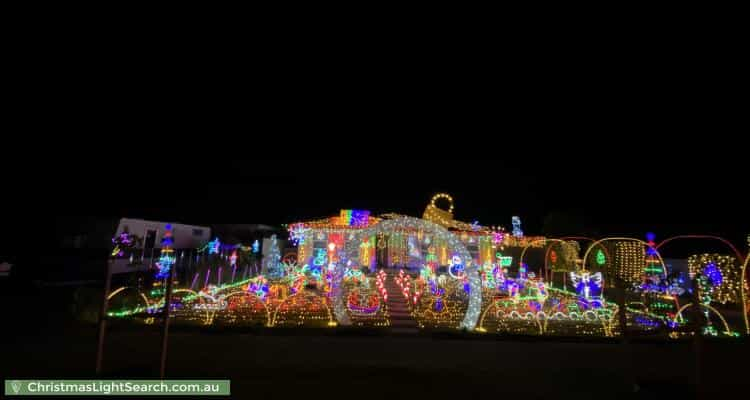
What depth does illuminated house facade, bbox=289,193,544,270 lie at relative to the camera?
1664 cm

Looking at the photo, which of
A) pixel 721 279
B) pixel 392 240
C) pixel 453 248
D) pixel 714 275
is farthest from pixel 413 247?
pixel 721 279

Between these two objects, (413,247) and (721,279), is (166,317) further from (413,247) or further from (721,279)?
(413,247)

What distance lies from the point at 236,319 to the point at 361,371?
3995 millimetres

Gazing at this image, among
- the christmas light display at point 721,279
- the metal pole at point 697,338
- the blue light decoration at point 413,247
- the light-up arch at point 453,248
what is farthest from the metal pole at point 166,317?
the blue light decoration at point 413,247

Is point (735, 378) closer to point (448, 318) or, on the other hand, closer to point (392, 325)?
point (448, 318)

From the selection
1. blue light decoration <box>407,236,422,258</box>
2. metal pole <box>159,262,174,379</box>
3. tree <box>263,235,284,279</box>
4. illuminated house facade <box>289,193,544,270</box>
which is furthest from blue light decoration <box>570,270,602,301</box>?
metal pole <box>159,262,174,379</box>

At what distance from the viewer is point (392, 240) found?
57.9ft

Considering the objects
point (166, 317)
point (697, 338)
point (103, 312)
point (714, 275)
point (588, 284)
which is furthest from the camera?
point (588, 284)

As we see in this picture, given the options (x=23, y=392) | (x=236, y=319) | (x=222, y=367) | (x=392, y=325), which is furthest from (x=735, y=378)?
(x=23, y=392)

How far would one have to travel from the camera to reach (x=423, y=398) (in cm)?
398

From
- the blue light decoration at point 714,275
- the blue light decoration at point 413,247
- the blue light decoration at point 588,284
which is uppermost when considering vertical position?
the blue light decoration at point 413,247

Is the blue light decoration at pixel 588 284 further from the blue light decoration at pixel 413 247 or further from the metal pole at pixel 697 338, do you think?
the metal pole at pixel 697 338

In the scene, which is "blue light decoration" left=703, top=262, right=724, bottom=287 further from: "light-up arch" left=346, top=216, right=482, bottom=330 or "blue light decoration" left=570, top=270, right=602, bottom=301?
"light-up arch" left=346, top=216, right=482, bottom=330

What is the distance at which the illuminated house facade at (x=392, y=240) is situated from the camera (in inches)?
655
